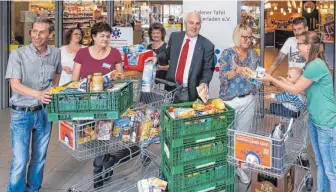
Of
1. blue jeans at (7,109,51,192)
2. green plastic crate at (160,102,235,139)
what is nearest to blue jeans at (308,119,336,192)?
green plastic crate at (160,102,235,139)

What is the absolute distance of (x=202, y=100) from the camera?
352cm

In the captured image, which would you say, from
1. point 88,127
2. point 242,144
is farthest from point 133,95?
point 242,144

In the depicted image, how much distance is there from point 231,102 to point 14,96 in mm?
2018

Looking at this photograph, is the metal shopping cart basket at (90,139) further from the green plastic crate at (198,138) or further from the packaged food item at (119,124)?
the green plastic crate at (198,138)

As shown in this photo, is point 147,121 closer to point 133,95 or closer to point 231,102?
point 133,95

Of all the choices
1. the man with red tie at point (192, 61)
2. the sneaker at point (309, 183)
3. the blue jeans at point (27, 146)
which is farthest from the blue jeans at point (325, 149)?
the blue jeans at point (27, 146)

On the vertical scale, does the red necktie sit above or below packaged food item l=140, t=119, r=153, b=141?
above

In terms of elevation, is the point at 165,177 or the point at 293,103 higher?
the point at 293,103

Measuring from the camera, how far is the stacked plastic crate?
127 inches

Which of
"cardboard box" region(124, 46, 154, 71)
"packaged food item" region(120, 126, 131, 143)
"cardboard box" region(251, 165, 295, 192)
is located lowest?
"cardboard box" region(251, 165, 295, 192)

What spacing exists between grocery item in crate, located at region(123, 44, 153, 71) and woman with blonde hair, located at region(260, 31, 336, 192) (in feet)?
4.13

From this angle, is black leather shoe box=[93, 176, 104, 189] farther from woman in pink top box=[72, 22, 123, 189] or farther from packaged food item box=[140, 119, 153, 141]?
packaged food item box=[140, 119, 153, 141]

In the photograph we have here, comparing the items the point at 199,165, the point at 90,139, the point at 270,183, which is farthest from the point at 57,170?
the point at 270,183

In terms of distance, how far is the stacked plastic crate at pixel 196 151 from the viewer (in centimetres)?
323
